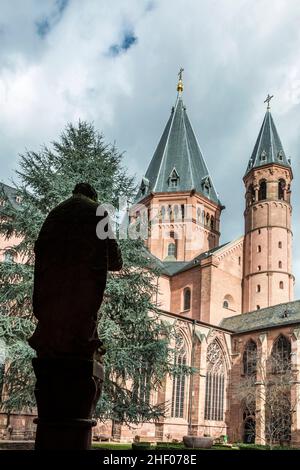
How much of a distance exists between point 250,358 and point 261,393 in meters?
3.38

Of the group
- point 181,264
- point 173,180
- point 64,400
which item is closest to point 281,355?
point 181,264

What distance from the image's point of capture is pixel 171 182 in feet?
187

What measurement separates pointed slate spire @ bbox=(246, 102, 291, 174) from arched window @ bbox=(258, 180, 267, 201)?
1908mm

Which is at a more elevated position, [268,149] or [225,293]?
[268,149]

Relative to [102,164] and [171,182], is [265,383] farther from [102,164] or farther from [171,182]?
[171,182]

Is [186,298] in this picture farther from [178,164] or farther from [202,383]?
[178,164]

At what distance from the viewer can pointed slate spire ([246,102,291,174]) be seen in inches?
2030

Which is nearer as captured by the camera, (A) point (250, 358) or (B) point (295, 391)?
(B) point (295, 391)

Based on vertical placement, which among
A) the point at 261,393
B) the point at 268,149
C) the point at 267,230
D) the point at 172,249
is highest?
the point at 268,149

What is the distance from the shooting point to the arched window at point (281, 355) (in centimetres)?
3425

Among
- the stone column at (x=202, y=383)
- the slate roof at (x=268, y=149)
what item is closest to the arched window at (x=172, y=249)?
the slate roof at (x=268, y=149)

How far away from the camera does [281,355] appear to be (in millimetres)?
35281
